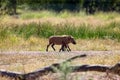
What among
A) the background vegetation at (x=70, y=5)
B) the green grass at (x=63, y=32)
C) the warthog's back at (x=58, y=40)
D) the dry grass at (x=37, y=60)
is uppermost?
the dry grass at (x=37, y=60)

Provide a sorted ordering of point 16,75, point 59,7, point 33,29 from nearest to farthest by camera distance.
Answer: point 16,75 < point 33,29 < point 59,7

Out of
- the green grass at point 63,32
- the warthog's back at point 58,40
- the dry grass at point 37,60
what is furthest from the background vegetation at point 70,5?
the dry grass at point 37,60

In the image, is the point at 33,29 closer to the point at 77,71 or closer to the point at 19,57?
the point at 19,57

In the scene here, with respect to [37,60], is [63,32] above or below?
below

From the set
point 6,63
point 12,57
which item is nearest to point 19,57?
point 12,57

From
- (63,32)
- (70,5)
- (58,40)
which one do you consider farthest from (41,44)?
(70,5)

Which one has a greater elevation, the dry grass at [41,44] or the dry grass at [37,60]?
the dry grass at [37,60]

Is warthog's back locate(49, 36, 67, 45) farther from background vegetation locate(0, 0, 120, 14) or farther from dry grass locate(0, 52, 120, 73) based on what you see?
background vegetation locate(0, 0, 120, 14)

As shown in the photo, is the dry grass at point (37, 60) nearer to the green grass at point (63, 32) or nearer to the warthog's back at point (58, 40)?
the warthog's back at point (58, 40)

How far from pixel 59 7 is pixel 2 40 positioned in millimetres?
35094

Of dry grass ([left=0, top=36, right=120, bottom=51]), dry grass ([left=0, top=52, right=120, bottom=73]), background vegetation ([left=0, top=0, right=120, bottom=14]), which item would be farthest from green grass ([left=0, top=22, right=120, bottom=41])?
background vegetation ([left=0, top=0, right=120, bottom=14])

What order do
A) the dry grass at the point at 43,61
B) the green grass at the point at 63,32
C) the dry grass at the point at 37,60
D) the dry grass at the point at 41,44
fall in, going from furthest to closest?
the green grass at the point at 63,32, the dry grass at the point at 41,44, the dry grass at the point at 37,60, the dry grass at the point at 43,61

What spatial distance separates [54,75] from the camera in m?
10.7

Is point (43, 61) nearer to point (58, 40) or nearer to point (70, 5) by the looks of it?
point (58, 40)
